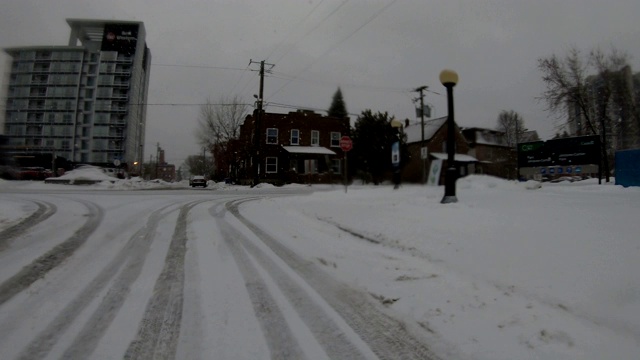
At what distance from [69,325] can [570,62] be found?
35923 mm

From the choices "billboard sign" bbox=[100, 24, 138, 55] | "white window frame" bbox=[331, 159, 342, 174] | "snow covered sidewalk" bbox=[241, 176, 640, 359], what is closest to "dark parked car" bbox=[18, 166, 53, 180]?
"billboard sign" bbox=[100, 24, 138, 55]

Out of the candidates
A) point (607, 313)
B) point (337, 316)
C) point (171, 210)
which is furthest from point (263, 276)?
point (171, 210)

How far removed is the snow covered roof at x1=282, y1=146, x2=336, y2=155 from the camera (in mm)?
36500

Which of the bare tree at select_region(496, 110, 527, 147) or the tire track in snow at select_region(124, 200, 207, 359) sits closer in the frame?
the tire track in snow at select_region(124, 200, 207, 359)

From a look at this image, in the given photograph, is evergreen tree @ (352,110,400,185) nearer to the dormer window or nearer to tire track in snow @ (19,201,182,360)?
the dormer window

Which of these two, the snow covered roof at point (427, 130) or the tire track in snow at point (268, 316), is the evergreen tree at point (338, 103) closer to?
the snow covered roof at point (427, 130)

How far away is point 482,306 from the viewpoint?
11.6 ft

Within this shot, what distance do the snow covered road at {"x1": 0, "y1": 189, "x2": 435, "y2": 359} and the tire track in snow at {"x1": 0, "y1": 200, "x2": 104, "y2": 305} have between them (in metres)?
0.01

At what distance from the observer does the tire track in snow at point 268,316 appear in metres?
2.79

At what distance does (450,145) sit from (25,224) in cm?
1011

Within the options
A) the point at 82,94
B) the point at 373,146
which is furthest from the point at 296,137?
the point at 82,94

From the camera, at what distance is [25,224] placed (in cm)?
805

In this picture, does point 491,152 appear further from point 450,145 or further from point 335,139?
point 450,145

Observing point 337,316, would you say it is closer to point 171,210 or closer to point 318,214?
point 318,214
